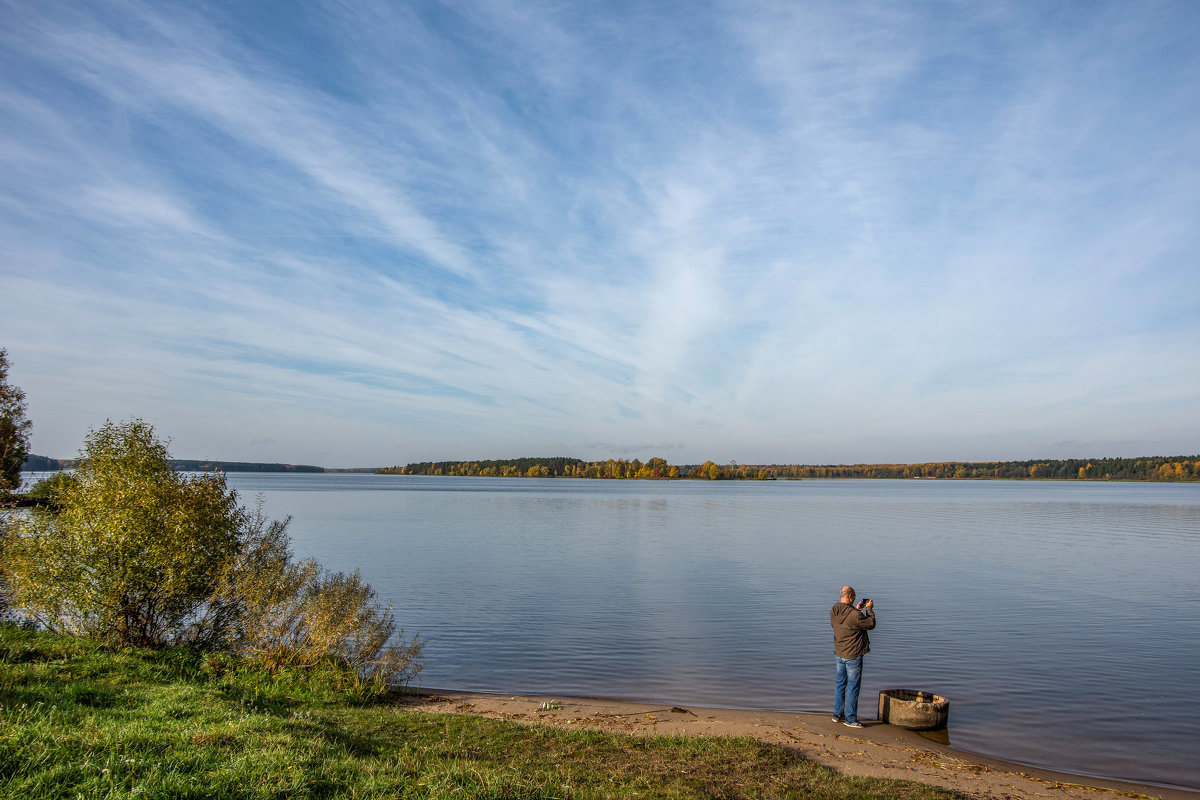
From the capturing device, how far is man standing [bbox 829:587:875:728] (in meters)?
12.2

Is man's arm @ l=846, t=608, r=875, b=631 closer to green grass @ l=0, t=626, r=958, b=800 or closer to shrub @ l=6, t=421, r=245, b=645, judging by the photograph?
green grass @ l=0, t=626, r=958, b=800

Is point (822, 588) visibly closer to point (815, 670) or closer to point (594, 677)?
point (815, 670)

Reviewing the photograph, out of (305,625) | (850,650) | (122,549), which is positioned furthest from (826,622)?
(122,549)

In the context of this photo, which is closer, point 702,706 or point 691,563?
point 702,706

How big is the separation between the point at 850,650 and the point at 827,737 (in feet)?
5.10

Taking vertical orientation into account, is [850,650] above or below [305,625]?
above

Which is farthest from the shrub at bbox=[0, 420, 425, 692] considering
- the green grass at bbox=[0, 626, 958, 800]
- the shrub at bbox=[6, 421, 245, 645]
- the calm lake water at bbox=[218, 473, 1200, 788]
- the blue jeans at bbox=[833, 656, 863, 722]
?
the blue jeans at bbox=[833, 656, 863, 722]

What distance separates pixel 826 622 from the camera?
21672mm

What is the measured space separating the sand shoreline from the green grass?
890 millimetres

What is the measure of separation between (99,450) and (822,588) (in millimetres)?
23995

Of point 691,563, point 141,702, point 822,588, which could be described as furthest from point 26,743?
point 691,563

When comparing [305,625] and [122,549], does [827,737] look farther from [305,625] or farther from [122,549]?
[122,549]

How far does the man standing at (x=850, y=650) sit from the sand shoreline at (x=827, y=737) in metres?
0.31

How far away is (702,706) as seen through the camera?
45.6ft
